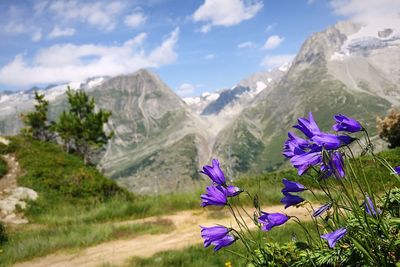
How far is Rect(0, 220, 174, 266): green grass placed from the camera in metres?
11.4

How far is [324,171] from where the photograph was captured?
8.84 ft

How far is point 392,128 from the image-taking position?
1123 inches

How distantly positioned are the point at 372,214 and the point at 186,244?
882cm

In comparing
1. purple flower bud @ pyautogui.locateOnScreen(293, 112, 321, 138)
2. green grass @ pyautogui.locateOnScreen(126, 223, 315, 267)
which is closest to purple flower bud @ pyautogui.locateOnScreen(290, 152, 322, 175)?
purple flower bud @ pyautogui.locateOnScreen(293, 112, 321, 138)

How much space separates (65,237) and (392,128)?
78.5 ft

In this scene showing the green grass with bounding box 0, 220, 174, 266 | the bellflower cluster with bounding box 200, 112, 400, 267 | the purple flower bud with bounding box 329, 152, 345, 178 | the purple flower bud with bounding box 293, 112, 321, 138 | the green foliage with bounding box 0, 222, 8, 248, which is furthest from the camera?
the green foliage with bounding box 0, 222, 8, 248

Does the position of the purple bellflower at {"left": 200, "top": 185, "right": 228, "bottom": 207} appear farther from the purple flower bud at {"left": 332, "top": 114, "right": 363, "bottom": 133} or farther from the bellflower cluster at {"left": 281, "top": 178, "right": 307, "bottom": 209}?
the purple flower bud at {"left": 332, "top": 114, "right": 363, "bottom": 133}

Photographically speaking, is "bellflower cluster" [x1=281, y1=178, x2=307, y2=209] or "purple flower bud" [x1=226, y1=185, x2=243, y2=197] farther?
"purple flower bud" [x1=226, y1=185, x2=243, y2=197]

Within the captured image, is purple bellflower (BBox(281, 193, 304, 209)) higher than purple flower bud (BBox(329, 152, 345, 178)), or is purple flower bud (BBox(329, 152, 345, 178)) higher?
purple flower bud (BBox(329, 152, 345, 178))

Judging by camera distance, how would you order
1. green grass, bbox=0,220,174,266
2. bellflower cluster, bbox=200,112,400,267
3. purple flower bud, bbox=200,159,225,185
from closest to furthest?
bellflower cluster, bbox=200,112,400,267 < purple flower bud, bbox=200,159,225,185 < green grass, bbox=0,220,174,266

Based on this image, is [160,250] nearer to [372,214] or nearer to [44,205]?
[372,214]

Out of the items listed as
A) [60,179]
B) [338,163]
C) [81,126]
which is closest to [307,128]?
[338,163]

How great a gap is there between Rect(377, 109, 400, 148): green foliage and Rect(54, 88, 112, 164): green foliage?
106ft

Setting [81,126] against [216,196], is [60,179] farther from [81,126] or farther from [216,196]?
[81,126]
